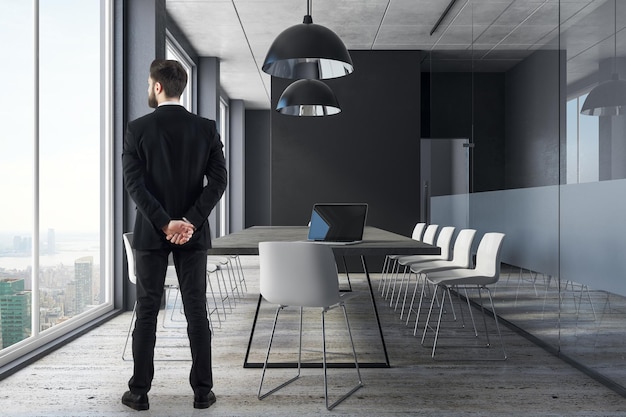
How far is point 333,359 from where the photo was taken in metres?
3.90

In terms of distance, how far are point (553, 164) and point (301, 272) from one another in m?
2.16

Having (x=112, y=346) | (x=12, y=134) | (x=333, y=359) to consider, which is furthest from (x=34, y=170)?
(x=333, y=359)

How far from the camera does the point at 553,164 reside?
4148 millimetres

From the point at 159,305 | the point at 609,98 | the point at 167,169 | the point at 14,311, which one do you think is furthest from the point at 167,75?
the point at 609,98

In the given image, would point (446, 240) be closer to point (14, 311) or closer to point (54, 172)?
point (54, 172)

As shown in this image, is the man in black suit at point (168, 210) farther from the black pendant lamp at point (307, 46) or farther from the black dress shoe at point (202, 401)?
the black pendant lamp at point (307, 46)

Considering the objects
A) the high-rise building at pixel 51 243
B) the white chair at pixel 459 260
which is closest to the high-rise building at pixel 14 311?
the high-rise building at pixel 51 243

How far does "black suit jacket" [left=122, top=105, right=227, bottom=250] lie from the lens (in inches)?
111

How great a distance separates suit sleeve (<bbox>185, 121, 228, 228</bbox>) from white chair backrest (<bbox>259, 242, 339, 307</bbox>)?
440 mm

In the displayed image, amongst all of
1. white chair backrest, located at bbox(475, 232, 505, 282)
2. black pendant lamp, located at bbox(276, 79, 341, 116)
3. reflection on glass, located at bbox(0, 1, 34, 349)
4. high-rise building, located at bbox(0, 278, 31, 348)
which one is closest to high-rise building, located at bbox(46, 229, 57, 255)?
reflection on glass, located at bbox(0, 1, 34, 349)

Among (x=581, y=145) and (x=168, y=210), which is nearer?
(x=168, y=210)

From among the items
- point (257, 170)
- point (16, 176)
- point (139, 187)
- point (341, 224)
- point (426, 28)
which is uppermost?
point (426, 28)

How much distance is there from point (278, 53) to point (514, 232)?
98.0 inches

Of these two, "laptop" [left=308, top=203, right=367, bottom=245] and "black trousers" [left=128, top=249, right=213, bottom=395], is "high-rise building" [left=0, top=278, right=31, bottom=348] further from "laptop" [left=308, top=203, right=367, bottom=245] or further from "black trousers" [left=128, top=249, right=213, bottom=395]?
"laptop" [left=308, top=203, right=367, bottom=245]
